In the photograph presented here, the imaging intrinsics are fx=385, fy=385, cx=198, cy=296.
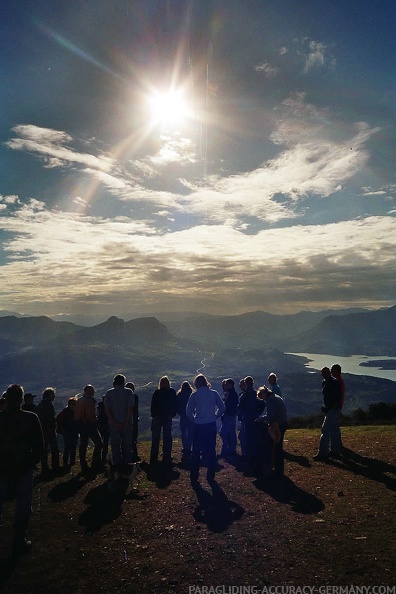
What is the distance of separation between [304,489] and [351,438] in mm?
6529

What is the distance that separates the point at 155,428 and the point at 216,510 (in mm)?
4457

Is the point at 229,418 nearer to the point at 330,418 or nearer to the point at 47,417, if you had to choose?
the point at 330,418

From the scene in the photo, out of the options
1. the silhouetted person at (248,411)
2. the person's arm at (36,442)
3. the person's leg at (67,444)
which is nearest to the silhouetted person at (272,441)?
the silhouetted person at (248,411)

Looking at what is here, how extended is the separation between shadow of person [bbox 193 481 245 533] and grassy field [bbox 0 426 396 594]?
23 mm

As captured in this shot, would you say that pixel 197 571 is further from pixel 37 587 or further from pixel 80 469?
pixel 80 469

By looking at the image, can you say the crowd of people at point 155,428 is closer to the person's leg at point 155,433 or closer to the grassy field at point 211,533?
the person's leg at point 155,433

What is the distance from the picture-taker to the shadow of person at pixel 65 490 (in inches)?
385

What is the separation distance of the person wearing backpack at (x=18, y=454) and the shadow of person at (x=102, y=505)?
4.79 ft

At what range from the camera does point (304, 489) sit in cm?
966

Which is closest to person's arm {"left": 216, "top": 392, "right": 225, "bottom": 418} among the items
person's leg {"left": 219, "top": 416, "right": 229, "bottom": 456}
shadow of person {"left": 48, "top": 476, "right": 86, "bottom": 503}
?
person's leg {"left": 219, "top": 416, "right": 229, "bottom": 456}

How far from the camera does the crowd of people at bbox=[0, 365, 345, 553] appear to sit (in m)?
6.68

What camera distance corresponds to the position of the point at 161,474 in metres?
11.6

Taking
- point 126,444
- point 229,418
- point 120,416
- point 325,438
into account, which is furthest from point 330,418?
point 120,416

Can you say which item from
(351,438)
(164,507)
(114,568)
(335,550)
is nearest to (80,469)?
(164,507)
